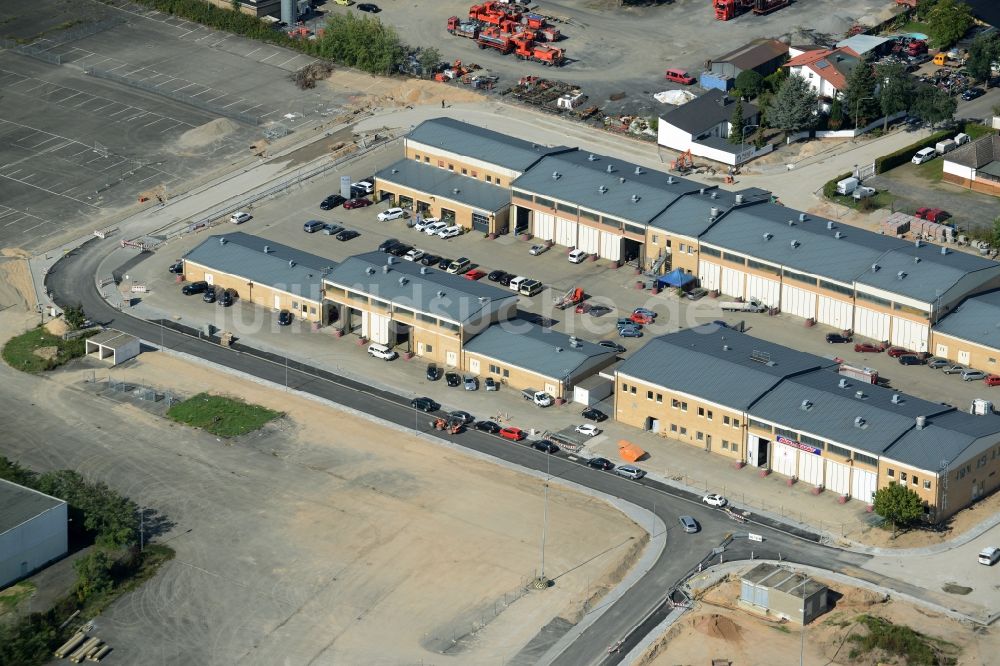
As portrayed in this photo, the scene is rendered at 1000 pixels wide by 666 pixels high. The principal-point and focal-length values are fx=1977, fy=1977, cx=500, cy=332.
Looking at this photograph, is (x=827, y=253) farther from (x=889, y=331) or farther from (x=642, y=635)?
(x=642, y=635)

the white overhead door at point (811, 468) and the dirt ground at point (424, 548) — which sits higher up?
the white overhead door at point (811, 468)

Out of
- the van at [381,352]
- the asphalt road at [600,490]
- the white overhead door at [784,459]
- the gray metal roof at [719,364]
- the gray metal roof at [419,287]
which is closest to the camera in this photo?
the asphalt road at [600,490]

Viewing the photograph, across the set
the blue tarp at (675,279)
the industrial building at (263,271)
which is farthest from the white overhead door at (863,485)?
the industrial building at (263,271)

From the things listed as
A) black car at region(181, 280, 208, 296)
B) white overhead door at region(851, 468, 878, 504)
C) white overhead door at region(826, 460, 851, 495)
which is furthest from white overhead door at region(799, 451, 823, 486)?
black car at region(181, 280, 208, 296)

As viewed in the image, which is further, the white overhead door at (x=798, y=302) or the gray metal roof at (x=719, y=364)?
the white overhead door at (x=798, y=302)

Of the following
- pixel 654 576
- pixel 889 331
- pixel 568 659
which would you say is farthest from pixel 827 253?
pixel 568 659

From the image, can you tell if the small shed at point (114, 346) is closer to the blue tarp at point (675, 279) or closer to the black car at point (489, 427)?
the black car at point (489, 427)

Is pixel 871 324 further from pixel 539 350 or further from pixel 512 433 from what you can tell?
pixel 512 433
